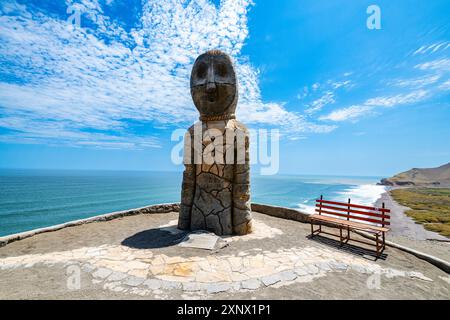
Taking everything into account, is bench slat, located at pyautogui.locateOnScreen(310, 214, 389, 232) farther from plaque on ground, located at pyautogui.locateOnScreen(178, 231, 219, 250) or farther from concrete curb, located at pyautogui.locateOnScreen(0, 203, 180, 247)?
concrete curb, located at pyautogui.locateOnScreen(0, 203, 180, 247)

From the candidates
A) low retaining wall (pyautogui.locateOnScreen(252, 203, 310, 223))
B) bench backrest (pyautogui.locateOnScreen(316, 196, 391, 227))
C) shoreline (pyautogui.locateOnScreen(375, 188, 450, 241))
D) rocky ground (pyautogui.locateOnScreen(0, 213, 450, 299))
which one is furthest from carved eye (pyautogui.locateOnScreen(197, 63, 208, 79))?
shoreline (pyautogui.locateOnScreen(375, 188, 450, 241))

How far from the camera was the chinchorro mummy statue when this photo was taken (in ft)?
19.5

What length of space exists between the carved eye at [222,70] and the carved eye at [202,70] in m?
0.36

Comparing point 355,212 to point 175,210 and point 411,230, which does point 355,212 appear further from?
point 411,230

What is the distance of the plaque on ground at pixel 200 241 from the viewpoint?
487cm

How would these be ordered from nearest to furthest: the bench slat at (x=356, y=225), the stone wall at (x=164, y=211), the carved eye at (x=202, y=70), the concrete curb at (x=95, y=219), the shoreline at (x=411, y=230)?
the bench slat at (x=356, y=225), the concrete curb at (x=95, y=219), the carved eye at (x=202, y=70), the stone wall at (x=164, y=211), the shoreline at (x=411, y=230)

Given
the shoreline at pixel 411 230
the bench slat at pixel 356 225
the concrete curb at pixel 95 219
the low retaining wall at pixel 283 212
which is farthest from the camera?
the shoreline at pixel 411 230

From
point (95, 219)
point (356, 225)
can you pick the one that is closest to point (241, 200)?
point (356, 225)

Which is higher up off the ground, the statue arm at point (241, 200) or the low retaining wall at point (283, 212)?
the statue arm at point (241, 200)

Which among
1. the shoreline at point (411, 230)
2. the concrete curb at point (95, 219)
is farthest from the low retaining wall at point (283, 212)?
the shoreline at point (411, 230)

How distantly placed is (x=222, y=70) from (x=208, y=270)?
5079 millimetres

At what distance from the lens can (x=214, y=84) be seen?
5.87 meters

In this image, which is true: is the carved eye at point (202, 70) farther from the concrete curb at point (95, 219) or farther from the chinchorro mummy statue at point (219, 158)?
the concrete curb at point (95, 219)
